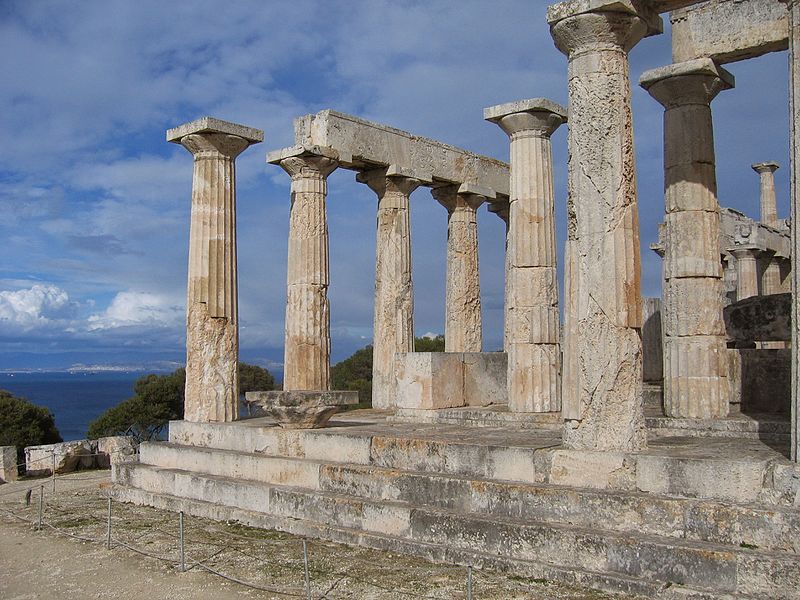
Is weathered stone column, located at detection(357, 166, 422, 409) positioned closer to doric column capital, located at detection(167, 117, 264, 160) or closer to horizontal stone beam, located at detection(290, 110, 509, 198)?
horizontal stone beam, located at detection(290, 110, 509, 198)

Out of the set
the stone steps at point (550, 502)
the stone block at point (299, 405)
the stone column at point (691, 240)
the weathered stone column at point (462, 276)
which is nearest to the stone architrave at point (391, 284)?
the weathered stone column at point (462, 276)

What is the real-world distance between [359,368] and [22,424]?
67.6 ft

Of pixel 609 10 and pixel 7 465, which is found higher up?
pixel 609 10

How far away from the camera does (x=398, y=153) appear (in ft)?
60.2

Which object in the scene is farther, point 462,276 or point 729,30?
point 462,276

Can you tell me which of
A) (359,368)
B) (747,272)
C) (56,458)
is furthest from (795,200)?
(359,368)

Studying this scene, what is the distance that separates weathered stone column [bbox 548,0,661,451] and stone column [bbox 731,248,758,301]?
59.0ft

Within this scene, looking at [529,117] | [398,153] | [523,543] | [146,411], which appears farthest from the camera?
[146,411]

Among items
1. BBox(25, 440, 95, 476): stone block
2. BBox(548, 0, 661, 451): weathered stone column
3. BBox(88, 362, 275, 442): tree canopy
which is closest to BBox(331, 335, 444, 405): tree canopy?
BBox(88, 362, 275, 442): tree canopy

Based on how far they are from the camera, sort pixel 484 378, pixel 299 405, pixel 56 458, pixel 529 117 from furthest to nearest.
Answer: pixel 56 458
pixel 484 378
pixel 529 117
pixel 299 405

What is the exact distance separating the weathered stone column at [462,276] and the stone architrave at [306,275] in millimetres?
4302

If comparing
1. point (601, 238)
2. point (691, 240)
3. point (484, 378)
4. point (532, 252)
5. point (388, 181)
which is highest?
point (388, 181)

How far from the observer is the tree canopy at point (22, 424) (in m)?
27.8

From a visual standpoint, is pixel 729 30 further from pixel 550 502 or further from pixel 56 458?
pixel 56 458
